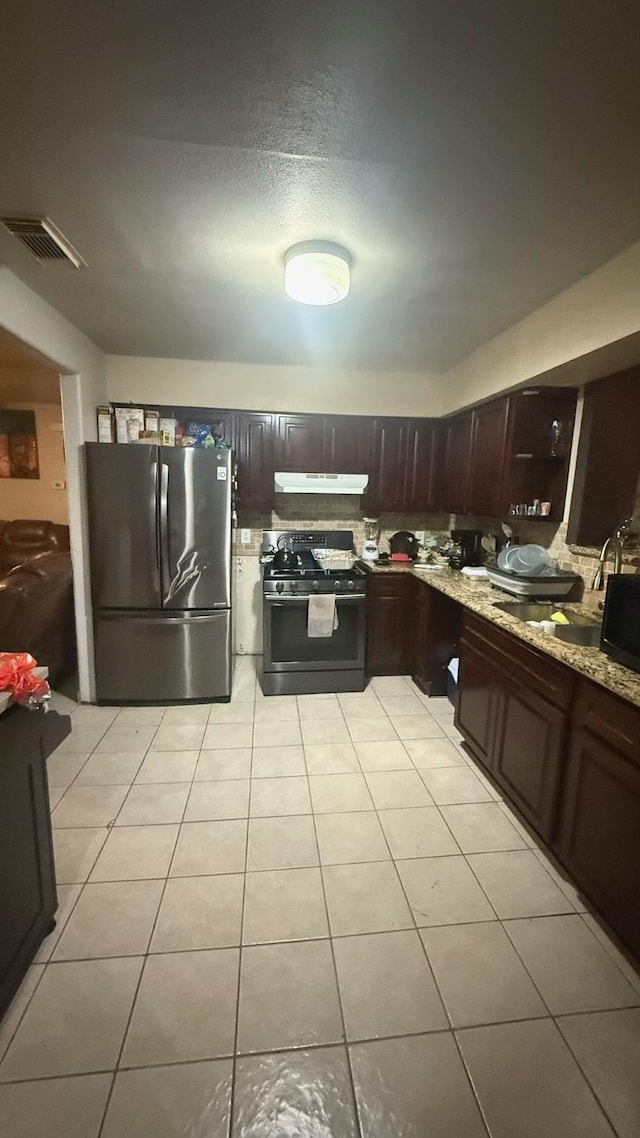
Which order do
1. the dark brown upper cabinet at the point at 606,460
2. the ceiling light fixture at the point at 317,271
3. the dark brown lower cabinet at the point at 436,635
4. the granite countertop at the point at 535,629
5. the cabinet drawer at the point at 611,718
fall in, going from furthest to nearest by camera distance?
1. the dark brown lower cabinet at the point at 436,635
2. the dark brown upper cabinet at the point at 606,460
3. the ceiling light fixture at the point at 317,271
4. the granite countertop at the point at 535,629
5. the cabinet drawer at the point at 611,718

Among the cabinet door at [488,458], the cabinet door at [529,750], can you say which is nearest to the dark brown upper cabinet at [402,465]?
the cabinet door at [488,458]

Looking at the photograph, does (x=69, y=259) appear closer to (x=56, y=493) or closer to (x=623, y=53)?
(x=623, y=53)

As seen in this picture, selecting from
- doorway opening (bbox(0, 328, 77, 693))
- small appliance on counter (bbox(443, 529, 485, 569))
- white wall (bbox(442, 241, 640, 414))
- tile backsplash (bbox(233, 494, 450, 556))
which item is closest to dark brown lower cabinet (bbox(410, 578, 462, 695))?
small appliance on counter (bbox(443, 529, 485, 569))

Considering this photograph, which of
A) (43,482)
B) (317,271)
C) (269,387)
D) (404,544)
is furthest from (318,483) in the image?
(43,482)

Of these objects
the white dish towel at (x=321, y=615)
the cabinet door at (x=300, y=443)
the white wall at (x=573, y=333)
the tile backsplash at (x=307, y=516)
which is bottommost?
the white dish towel at (x=321, y=615)

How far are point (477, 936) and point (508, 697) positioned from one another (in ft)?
3.15

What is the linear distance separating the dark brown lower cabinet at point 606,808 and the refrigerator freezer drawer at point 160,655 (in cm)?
215

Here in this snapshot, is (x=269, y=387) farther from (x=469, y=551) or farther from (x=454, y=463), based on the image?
(x=469, y=551)

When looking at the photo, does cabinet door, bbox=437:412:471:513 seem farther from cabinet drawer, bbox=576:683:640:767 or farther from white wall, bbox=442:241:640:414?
cabinet drawer, bbox=576:683:640:767

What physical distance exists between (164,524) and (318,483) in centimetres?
125

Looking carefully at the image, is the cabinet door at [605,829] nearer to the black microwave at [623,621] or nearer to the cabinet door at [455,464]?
the black microwave at [623,621]

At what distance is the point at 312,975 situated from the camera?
140 cm

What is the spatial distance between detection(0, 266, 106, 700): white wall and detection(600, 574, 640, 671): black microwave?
286cm

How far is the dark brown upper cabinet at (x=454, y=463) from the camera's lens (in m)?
3.32
